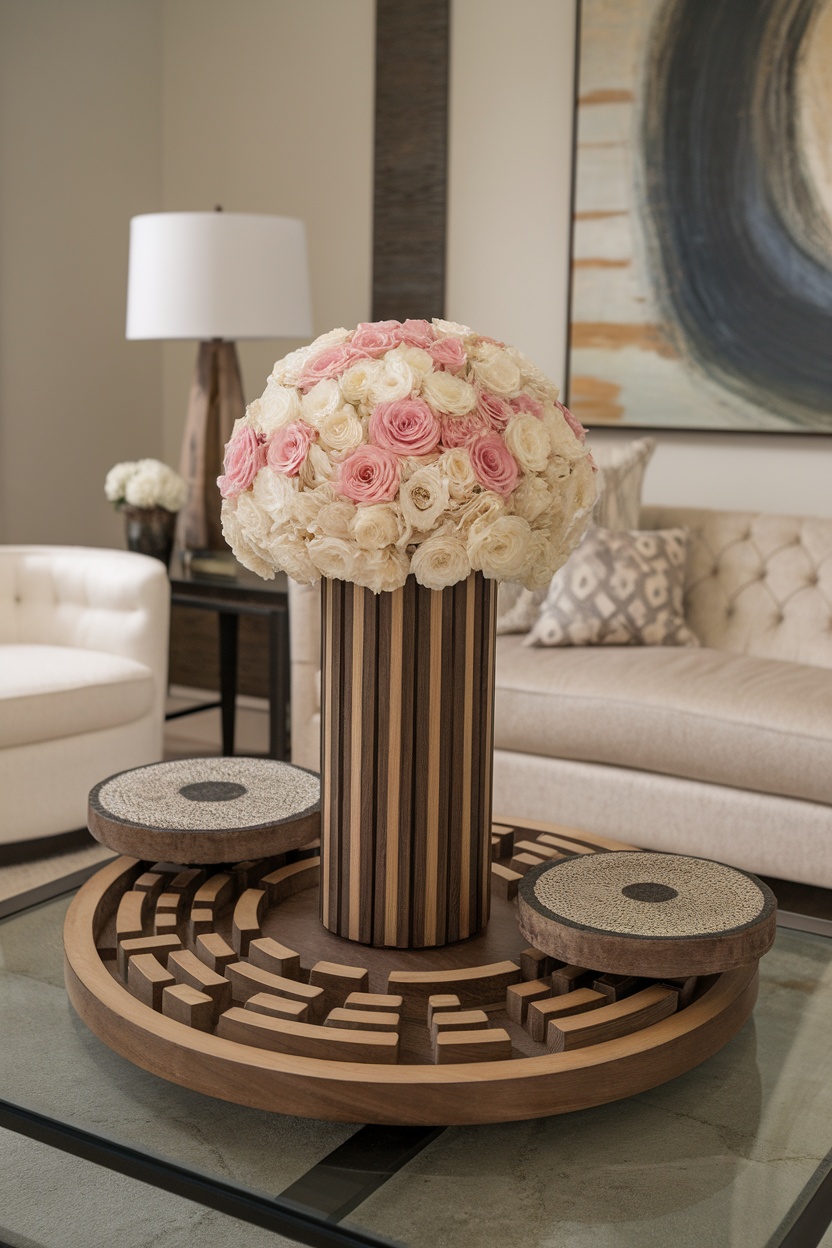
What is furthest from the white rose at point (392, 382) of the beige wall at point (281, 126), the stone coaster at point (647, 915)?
the beige wall at point (281, 126)

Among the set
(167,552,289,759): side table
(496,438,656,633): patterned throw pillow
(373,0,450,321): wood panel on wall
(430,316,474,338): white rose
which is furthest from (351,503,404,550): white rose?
(373,0,450,321): wood panel on wall

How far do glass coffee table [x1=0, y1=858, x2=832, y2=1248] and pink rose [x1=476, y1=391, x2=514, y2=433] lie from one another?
0.69m

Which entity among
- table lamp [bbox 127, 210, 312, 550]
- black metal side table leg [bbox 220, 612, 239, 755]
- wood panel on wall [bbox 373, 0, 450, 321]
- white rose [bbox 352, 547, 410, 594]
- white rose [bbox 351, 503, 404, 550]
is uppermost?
wood panel on wall [bbox 373, 0, 450, 321]

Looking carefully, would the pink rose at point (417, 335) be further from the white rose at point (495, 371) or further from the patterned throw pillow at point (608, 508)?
the patterned throw pillow at point (608, 508)

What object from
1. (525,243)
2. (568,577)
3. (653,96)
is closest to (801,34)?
(653,96)

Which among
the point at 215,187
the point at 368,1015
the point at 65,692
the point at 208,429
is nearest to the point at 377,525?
the point at 368,1015

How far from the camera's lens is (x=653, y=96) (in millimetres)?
3568

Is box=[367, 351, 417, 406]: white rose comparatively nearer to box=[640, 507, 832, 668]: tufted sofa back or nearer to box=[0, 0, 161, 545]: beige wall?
box=[640, 507, 832, 668]: tufted sofa back

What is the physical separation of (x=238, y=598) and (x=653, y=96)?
1.88m

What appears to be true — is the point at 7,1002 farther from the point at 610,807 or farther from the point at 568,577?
the point at 568,577

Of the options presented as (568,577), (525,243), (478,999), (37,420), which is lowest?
(478,999)

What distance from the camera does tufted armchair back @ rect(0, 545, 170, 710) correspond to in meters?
2.93

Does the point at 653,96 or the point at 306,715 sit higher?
the point at 653,96

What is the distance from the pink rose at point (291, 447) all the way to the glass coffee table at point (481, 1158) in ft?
2.05
